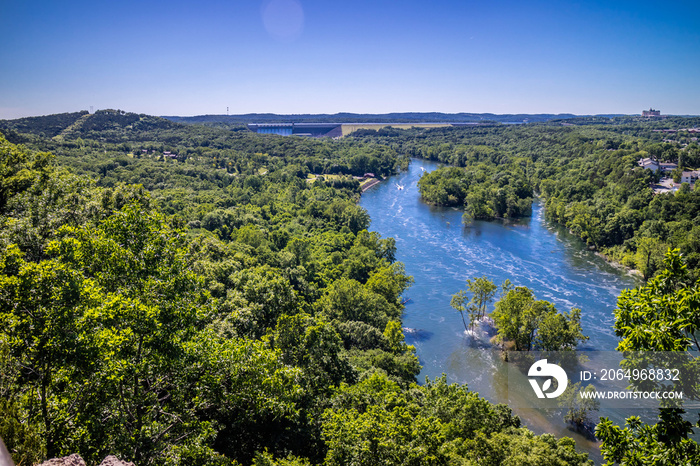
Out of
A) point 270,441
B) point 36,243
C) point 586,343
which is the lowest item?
point 586,343

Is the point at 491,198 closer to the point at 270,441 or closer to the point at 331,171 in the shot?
the point at 331,171

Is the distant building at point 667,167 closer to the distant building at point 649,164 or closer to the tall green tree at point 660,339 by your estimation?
the distant building at point 649,164

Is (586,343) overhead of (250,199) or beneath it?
beneath

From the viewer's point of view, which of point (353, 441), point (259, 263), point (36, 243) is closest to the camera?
point (353, 441)

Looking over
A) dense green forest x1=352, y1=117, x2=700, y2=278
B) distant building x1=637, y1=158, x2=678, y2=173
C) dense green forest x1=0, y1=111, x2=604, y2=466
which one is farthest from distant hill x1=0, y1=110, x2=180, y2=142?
distant building x1=637, y1=158, x2=678, y2=173

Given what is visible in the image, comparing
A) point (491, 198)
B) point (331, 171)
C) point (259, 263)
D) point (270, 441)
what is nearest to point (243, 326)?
point (270, 441)

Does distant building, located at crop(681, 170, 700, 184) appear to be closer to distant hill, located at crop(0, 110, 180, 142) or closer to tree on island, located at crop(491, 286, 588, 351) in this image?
tree on island, located at crop(491, 286, 588, 351)
